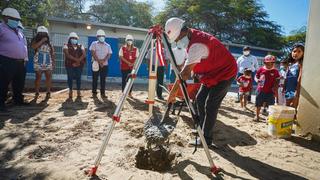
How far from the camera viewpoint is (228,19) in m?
26.7

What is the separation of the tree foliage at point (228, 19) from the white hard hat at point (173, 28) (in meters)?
23.2

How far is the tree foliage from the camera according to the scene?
26.4m

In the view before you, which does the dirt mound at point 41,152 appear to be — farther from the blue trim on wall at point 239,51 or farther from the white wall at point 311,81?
the blue trim on wall at point 239,51

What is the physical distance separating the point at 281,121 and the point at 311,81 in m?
0.92

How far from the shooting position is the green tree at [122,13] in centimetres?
3083

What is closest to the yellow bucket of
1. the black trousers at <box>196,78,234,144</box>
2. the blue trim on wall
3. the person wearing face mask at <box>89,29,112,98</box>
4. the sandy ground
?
the sandy ground

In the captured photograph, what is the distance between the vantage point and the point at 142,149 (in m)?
3.95

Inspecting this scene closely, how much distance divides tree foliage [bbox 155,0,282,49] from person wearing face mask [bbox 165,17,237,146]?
75.0 ft

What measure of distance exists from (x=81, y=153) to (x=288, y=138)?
3729 mm

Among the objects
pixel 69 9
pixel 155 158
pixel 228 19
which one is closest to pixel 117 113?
pixel 155 158

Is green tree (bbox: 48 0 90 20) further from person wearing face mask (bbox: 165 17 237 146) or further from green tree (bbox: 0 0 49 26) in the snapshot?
person wearing face mask (bbox: 165 17 237 146)

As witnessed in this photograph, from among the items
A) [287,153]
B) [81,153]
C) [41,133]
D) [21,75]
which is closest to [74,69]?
[21,75]

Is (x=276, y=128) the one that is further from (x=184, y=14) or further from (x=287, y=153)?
(x=184, y=14)

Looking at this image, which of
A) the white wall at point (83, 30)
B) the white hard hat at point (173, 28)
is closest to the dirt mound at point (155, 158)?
the white hard hat at point (173, 28)
